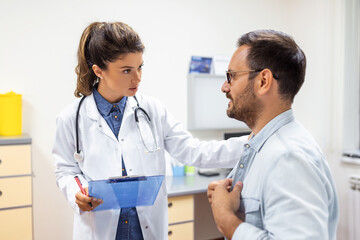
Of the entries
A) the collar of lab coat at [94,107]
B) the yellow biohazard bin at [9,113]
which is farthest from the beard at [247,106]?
the yellow biohazard bin at [9,113]

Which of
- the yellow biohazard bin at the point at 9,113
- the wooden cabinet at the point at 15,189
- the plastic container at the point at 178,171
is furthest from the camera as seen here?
the plastic container at the point at 178,171

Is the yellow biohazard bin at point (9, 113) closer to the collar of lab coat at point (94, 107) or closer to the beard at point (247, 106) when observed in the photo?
the collar of lab coat at point (94, 107)

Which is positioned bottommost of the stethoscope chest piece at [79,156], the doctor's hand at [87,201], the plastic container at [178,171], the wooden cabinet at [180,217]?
the wooden cabinet at [180,217]

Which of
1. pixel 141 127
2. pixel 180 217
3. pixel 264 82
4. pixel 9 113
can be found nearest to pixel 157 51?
pixel 9 113

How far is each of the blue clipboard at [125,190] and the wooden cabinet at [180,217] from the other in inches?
44.6

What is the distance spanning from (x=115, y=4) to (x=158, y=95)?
2.60 feet

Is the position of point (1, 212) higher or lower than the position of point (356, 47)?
lower

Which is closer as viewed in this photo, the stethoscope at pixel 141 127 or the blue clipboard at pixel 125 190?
the blue clipboard at pixel 125 190

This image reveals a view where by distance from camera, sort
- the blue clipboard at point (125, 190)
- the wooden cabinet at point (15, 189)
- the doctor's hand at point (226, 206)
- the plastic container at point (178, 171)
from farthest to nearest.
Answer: the plastic container at point (178, 171) < the wooden cabinet at point (15, 189) < the blue clipboard at point (125, 190) < the doctor's hand at point (226, 206)

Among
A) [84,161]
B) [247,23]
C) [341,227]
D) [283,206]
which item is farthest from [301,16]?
[283,206]

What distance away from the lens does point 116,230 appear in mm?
1327

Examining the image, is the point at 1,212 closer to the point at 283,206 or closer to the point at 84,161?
the point at 84,161

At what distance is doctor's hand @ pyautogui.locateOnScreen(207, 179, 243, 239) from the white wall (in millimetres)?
1830

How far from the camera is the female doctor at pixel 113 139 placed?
1.31m
